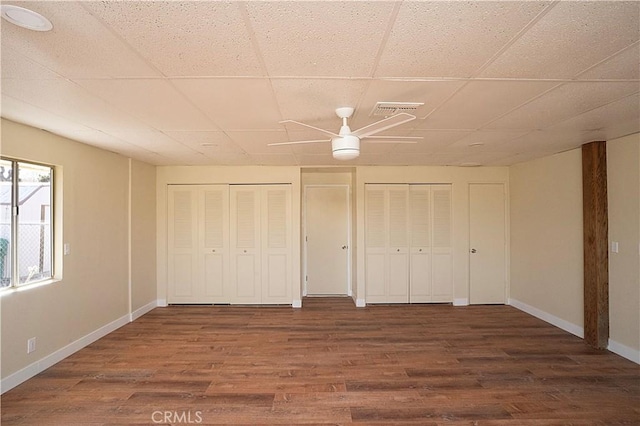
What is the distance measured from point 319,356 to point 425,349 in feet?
4.02

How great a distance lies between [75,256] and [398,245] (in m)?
4.56

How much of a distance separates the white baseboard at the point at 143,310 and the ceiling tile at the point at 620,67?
5.69m

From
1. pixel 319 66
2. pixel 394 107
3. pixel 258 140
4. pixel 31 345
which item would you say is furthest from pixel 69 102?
pixel 394 107

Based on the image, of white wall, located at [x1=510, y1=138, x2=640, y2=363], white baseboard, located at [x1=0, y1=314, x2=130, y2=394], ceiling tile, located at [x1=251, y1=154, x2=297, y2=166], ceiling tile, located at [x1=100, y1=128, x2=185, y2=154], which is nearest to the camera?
white baseboard, located at [x1=0, y1=314, x2=130, y2=394]

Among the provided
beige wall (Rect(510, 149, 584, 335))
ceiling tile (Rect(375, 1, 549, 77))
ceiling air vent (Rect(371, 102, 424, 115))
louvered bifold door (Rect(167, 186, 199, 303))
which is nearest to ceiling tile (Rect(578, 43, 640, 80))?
ceiling tile (Rect(375, 1, 549, 77))

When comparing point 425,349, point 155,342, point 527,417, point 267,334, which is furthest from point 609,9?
point 155,342

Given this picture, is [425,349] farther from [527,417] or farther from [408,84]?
[408,84]

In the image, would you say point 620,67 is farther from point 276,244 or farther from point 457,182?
point 276,244

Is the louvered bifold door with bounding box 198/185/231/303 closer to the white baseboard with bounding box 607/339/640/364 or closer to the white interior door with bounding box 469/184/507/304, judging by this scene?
the white interior door with bounding box 469/184/507/304

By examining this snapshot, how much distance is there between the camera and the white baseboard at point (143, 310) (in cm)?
477

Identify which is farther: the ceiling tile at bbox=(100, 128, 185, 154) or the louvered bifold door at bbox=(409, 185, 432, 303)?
the louvered bifold door at bbox=(409, 185, 432, 303)

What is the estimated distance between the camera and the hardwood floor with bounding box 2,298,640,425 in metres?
2.47

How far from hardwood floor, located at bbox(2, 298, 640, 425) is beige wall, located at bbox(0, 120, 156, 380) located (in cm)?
32

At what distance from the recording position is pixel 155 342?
389 cm
